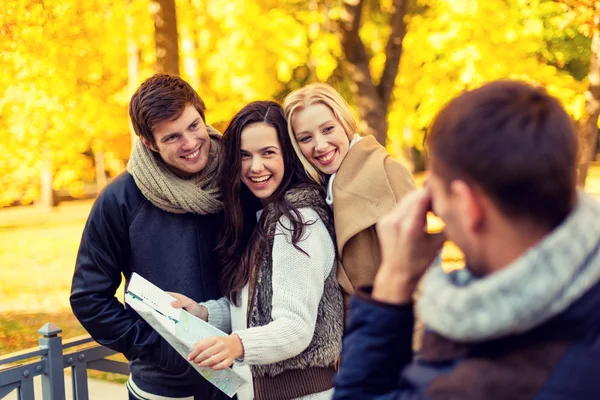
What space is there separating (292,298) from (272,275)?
0.50 ft

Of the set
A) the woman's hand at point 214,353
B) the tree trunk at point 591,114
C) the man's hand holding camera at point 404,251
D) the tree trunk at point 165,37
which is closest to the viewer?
the man's hand holding camera at point 404,251

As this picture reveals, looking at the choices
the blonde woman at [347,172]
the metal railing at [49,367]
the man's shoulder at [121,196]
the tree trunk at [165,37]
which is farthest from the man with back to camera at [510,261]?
A: the tree trunk at [165,37]

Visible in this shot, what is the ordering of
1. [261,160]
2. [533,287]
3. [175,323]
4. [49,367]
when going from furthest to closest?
1. [49,367]
2. [261,160]
3. [175,323]
4. [533,287]

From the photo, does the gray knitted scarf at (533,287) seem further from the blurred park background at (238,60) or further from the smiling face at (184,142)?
the blurred park background at (238,60)

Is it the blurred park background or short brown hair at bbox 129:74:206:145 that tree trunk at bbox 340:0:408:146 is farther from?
short brown hair at bbox 129:74:206:145

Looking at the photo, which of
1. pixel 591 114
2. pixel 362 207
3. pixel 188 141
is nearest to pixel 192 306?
pixel 188 141

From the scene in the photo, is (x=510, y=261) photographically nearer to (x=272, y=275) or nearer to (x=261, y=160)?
(x=272, y=275)

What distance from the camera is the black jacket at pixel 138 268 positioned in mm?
2881

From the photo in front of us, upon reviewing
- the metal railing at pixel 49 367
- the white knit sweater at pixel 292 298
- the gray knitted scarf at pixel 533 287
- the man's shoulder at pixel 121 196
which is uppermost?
the man's shoulder at pixel 121 196

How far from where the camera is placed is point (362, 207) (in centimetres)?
252

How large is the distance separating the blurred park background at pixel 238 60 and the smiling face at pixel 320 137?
156 inches

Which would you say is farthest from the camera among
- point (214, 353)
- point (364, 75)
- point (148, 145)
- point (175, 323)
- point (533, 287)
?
point (364, 75)

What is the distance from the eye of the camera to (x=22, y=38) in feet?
26.6

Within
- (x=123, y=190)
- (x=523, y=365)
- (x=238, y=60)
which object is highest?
(x=238, y=60)
